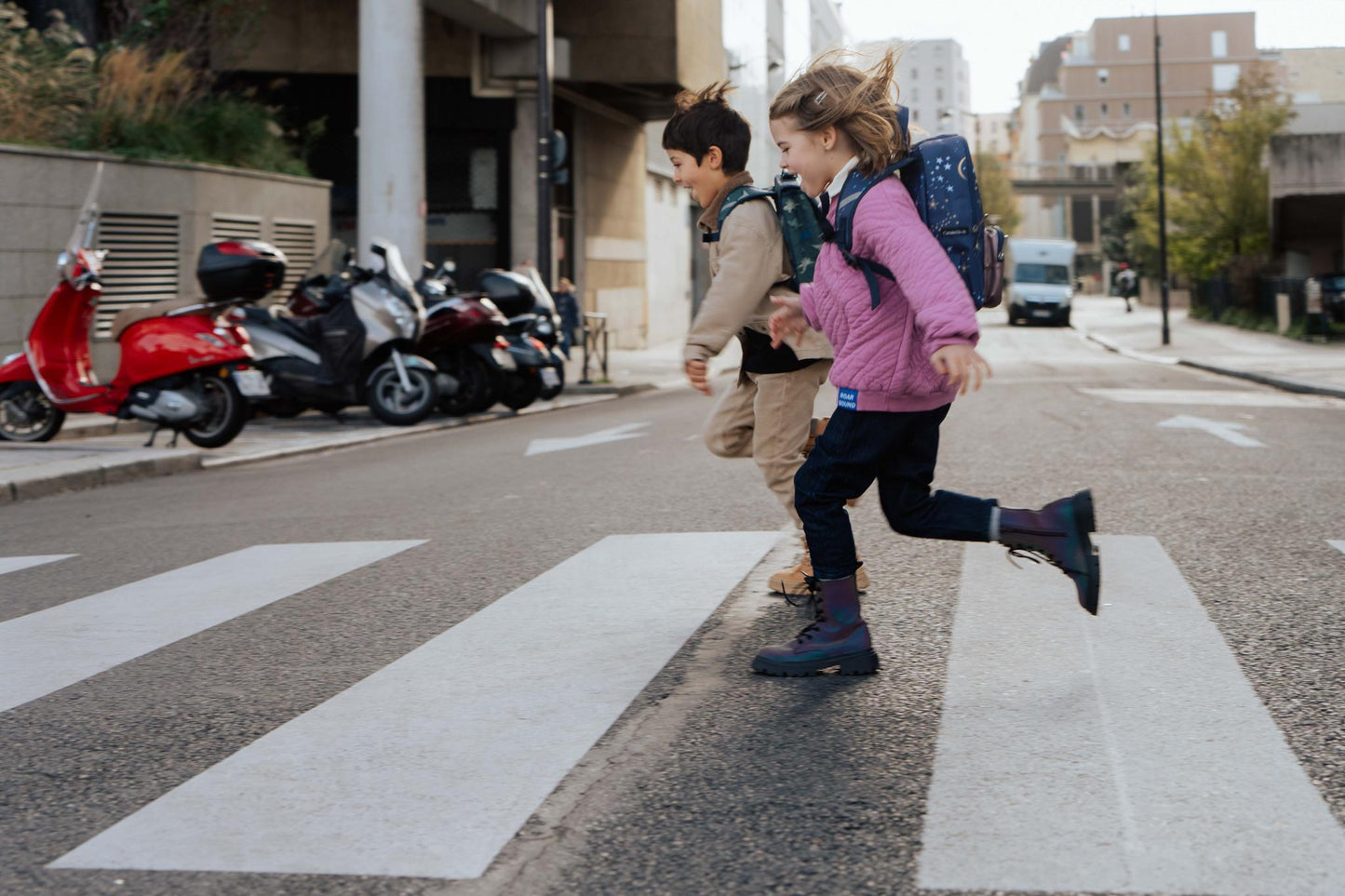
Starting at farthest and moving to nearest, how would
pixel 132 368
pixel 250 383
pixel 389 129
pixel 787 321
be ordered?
pixel 389 129 → pixel 250 383 → pixel 132 368 → pixel 787 321

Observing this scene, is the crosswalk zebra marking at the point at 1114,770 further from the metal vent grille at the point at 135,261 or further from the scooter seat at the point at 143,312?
the metal vent grille at the point at 135,261

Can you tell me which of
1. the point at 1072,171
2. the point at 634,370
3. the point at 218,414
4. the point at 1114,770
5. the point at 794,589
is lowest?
the point at 1114,770

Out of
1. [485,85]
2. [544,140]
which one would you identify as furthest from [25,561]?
[485,85]

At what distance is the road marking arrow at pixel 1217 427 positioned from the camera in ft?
34.9

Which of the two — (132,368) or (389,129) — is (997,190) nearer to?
(389,129)

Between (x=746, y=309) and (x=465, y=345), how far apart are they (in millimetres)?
10336

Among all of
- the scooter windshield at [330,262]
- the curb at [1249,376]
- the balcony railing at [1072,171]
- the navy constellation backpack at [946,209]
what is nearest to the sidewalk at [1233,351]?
the curb at [1249,376]

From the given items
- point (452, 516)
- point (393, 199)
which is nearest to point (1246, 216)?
point (393, 199)

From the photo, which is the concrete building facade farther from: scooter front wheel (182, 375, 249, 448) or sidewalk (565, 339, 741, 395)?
scooter front wheel (182, 375, 249, 448)

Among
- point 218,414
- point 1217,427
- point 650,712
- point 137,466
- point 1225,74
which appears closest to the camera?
point 650,712

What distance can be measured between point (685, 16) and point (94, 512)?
21959 millimetres

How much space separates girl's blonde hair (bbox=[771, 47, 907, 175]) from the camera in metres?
3.79

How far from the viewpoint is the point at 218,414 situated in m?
11.0

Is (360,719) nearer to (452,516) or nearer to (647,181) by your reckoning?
(452,516)
